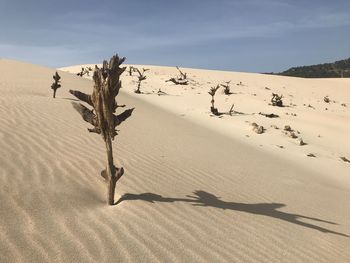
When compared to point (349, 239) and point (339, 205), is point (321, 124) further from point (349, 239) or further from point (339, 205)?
point (349, 239)

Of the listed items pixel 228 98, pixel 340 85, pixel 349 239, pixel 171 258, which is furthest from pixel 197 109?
pixel 340 85

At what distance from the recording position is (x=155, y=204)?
483 cm

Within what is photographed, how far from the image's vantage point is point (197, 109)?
16.9m

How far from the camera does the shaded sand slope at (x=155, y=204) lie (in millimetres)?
3764

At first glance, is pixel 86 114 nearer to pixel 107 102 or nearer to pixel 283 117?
pixel 107 102

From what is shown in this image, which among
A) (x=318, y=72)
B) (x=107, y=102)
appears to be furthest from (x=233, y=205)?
(x=318, y=72)

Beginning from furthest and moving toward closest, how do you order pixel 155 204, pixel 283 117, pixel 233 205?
pixel 283 117 < pixel 233 205 < pixel 155 204

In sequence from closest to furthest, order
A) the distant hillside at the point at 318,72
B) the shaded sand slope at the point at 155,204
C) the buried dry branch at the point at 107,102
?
the shaded sand slope at the point at 155,204
the buried dry branch at the point at 107,102
the distant hillside at the point at 318,72

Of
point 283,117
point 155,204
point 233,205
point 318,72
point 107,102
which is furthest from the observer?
point 318,72

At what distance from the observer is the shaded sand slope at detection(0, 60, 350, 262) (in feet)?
12.3

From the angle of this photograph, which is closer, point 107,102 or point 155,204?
point 107,102

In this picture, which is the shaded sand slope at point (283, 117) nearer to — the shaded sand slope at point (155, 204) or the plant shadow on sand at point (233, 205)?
the shaded sand slope at point (155, 204)

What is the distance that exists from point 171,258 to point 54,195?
171 cm

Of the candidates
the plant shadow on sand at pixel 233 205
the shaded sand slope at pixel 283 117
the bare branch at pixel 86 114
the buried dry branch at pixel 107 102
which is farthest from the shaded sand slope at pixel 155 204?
the shaded sand slope at pixel 283 117
